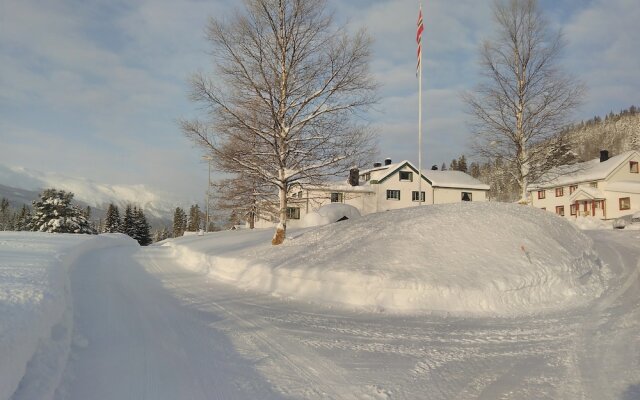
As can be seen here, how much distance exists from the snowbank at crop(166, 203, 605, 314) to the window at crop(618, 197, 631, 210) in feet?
119

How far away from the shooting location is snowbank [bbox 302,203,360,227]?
26828 millimetres

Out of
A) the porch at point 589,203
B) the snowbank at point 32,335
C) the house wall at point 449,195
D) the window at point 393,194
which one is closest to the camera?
the snowbank at point 32,335

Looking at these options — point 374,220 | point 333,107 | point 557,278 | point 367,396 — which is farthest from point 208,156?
point 367,396

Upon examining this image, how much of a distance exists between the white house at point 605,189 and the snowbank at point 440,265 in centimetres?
3452

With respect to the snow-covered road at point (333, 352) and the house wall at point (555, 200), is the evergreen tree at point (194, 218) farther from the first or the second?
the snow-covered road at point (333, 352)

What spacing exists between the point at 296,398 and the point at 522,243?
8835 millimetres

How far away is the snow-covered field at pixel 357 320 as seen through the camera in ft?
15.2

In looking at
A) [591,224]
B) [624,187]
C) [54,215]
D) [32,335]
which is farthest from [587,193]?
[54,215]

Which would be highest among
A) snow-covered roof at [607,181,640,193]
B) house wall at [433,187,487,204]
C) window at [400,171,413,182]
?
window at [400,171,413,182]

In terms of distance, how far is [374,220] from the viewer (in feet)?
49.6

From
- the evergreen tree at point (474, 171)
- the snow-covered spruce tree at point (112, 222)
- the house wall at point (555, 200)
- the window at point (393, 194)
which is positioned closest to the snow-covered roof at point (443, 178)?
the window at point (393, 194)

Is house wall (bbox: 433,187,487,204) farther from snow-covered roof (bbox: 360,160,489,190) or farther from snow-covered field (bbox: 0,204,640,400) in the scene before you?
snow-covered field (bbox: 0,204,640,400)

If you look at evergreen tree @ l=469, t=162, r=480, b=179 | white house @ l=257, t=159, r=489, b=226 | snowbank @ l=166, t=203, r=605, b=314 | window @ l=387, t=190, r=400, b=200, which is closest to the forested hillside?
evergreen tree @ l=469, t=162, r=480, b=179

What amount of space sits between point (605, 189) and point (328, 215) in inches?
1346
